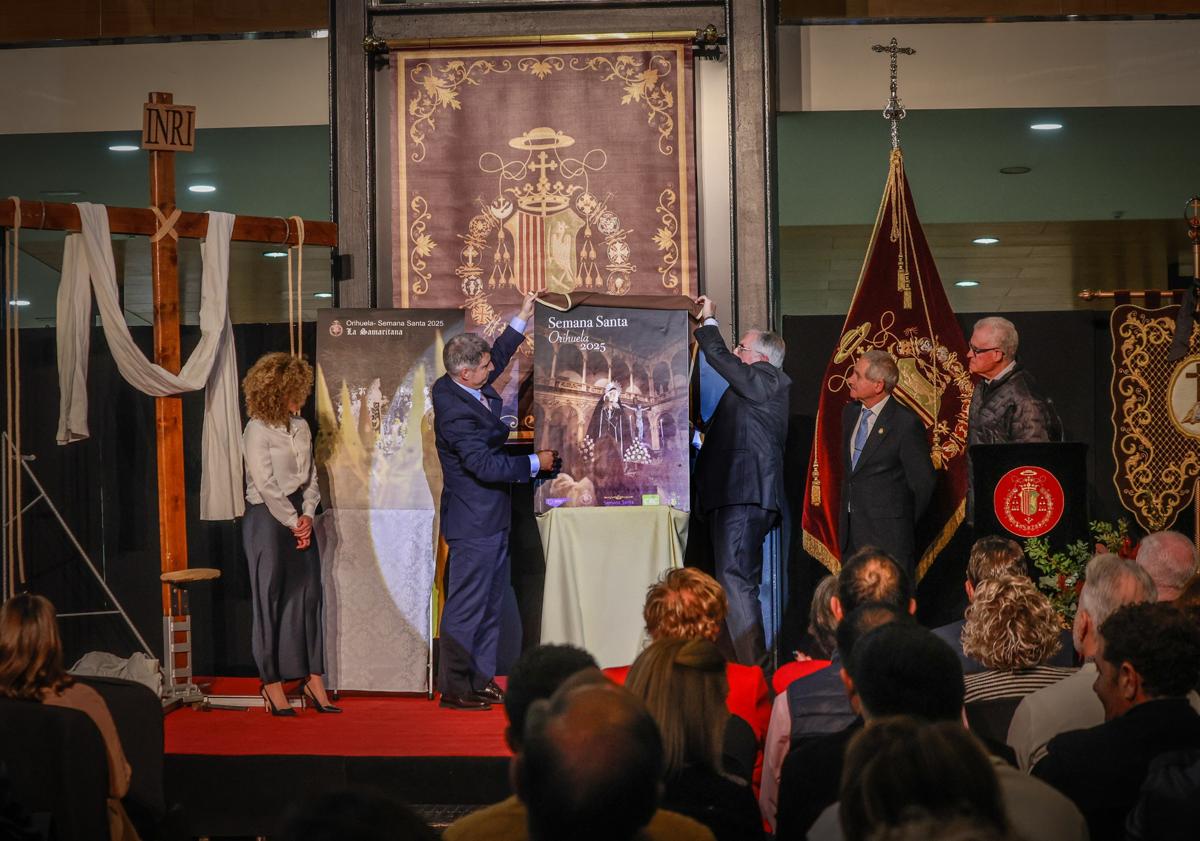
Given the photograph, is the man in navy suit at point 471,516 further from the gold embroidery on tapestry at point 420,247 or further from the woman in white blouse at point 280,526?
the gold embroidery on tapestry at point 420,247

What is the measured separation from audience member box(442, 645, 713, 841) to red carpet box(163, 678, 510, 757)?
8.68 ft

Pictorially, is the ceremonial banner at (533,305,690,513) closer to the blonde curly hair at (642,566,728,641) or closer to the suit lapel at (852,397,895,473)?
the suit lapel at (852,397,895,473)

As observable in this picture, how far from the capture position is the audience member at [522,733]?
2.25m

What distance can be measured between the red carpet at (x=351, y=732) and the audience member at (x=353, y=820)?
3539mm

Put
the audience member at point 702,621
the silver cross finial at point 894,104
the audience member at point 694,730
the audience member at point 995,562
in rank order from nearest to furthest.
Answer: the audience member at point 694,730, the audience member at point 702,621, the audience member at point 995,562, the silver cross finial at point 894,104

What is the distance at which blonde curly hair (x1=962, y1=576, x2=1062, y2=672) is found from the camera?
3.77 meters

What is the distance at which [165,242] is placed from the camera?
6.40 meters

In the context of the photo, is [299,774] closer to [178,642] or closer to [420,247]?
[178,642]

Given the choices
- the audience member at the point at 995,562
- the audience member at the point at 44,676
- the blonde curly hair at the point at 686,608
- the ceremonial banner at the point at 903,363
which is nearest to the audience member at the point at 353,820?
the audience member at the point at 44,676

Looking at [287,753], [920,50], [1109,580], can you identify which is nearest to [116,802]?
[287,753]

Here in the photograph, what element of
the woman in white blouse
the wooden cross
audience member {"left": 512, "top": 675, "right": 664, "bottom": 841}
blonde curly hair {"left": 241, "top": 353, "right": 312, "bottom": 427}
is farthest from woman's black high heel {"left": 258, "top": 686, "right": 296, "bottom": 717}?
audience member {"left": 512, "top": 675, "right": 664, "bottom": 841}

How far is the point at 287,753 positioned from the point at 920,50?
515 centimetres

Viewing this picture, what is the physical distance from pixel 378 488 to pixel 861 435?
87.6 inches

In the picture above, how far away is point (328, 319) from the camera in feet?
21.8
